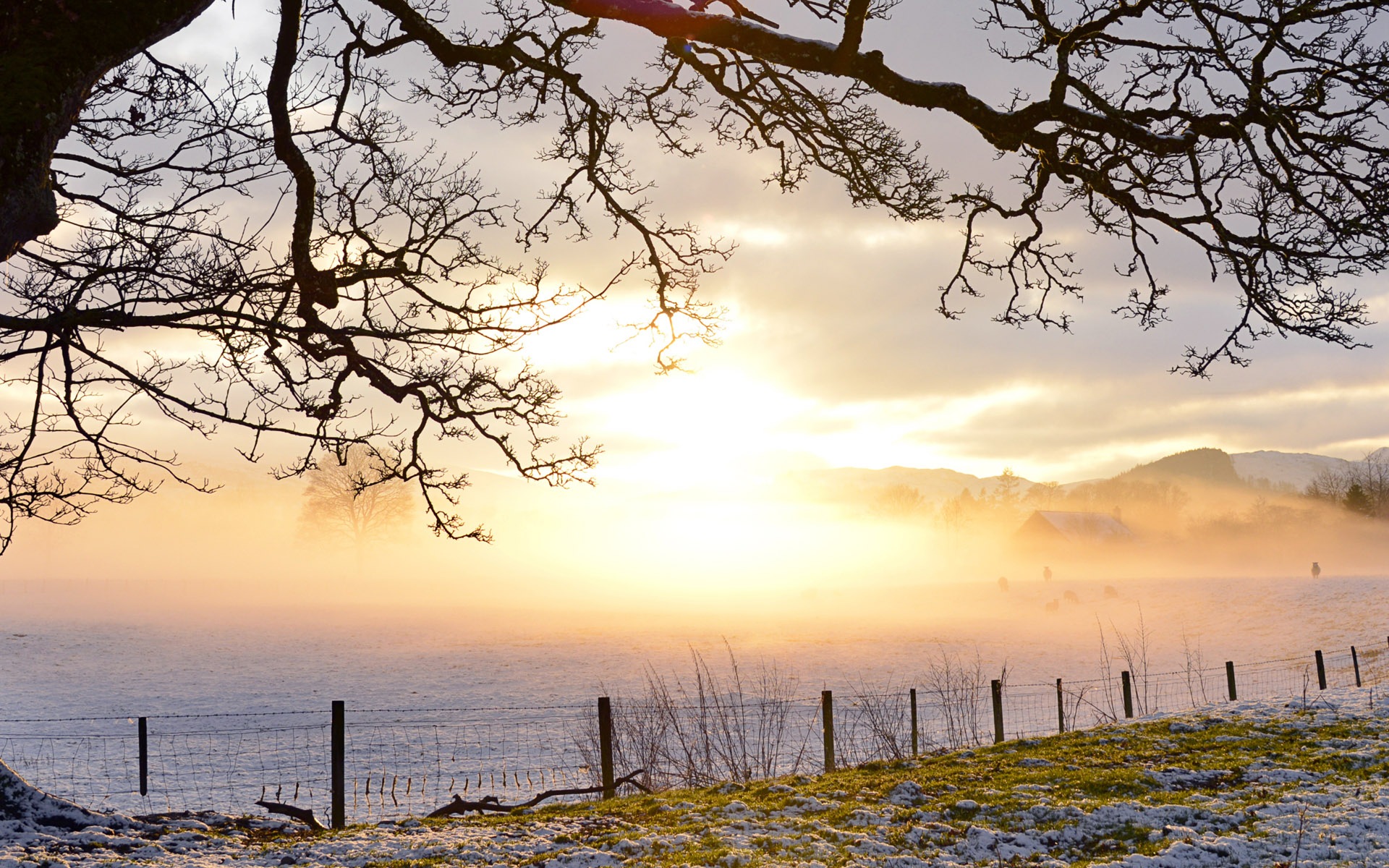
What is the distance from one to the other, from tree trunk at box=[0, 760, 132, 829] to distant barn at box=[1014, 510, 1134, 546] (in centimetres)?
9241

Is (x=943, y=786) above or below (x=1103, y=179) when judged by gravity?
below

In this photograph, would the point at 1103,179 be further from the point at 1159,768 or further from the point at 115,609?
the point at 115,609

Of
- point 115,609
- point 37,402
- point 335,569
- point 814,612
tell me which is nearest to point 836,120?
point 37,402

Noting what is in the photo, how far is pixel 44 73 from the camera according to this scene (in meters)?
4.82

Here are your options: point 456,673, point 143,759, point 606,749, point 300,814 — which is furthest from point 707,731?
point 456,673

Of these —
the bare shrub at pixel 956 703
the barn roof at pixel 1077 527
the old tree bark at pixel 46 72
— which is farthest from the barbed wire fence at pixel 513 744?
the barn roof at pixel 1077 527

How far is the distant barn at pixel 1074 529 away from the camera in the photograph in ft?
292

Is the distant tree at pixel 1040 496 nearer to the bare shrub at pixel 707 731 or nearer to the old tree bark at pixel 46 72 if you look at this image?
the bare shrub at pixel 707 731

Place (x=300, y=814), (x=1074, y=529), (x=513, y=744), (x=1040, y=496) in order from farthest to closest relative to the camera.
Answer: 1. (x=1040, y=496)
2. (x=1074, y=529)
3. (x=513, y=744)
4. (x=300, y=814)

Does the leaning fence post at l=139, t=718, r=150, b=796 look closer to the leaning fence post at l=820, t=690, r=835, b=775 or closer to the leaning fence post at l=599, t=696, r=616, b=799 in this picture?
the leaning fence post at l=599, t=696, r=616, b=799

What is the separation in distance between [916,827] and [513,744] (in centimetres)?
1434

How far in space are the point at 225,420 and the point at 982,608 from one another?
195 feet

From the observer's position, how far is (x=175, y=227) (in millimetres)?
8242

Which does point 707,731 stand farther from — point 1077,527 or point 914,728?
point 1077,527
